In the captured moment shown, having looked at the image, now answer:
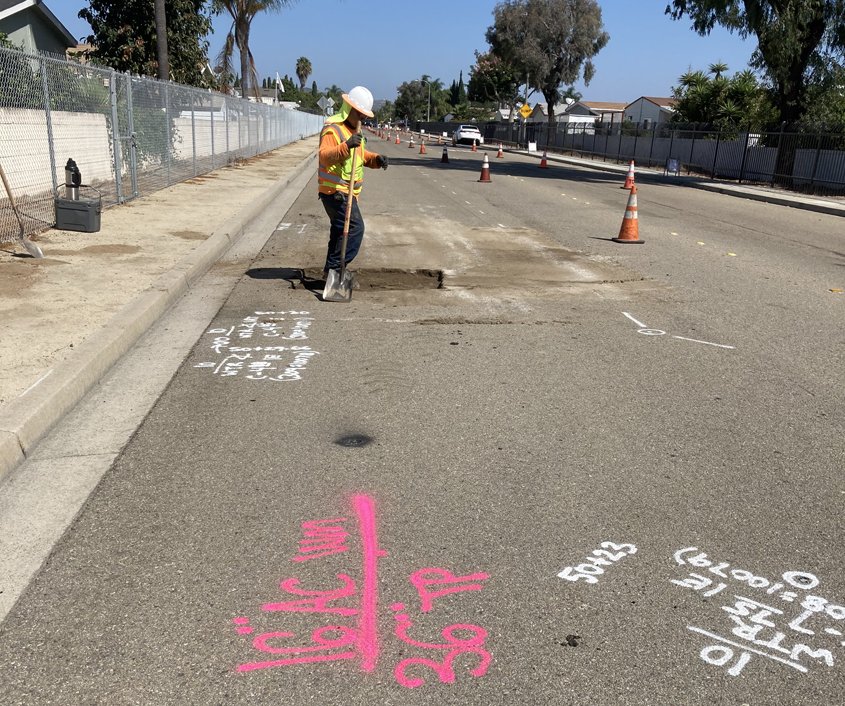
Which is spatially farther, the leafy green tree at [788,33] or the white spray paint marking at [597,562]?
the leafy green tree at [788,33]

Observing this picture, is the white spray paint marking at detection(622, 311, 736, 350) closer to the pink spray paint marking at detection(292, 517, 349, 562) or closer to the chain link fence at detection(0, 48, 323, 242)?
the pink spray paint marking at detection(292, 517, 349, 562)

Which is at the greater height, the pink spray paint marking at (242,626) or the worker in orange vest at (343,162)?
the worker in orange vest at (343,162)

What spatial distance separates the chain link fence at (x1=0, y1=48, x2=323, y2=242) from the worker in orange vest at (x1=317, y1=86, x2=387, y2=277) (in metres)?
4.09

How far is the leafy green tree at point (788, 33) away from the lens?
24609 millimetres

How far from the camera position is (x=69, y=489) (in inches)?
143

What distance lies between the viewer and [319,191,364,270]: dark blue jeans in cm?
746

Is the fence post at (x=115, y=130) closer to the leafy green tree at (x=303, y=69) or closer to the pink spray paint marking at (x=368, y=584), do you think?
the pink spray paint marking at (x=368, y=584)

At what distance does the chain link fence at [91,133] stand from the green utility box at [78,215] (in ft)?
0.86

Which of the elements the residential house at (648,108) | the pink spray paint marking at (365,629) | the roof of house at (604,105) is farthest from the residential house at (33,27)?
the roof of house at (604,105)

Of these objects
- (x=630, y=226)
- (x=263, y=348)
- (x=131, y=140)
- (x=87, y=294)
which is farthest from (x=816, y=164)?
(x=87, y=294)

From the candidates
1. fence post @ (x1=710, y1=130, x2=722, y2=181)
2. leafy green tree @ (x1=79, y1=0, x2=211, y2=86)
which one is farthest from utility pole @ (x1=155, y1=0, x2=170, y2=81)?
fence post @ (x1=710, y1=130, x2=722, y2=181)

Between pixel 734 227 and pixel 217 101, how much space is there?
50.2 feet

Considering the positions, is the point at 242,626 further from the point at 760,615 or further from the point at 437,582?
the point at 760,615

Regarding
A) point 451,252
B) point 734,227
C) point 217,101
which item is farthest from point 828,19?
point 451,252
